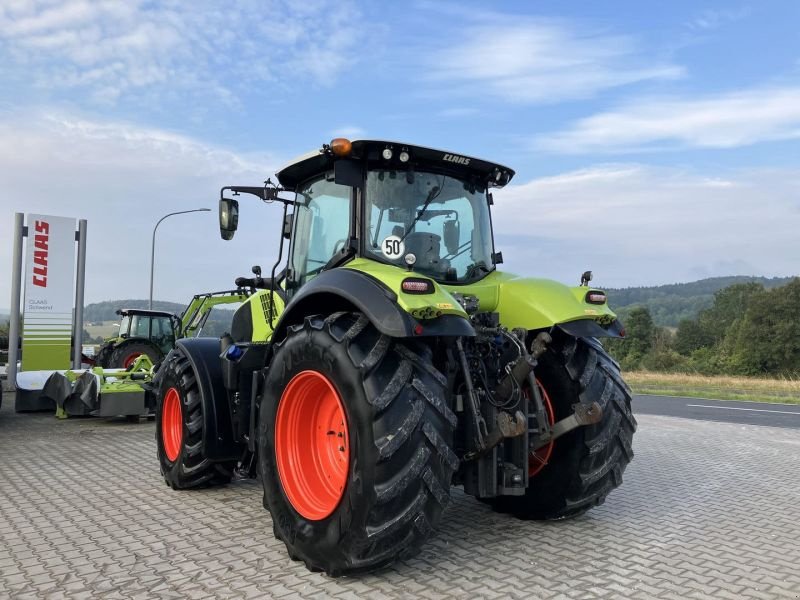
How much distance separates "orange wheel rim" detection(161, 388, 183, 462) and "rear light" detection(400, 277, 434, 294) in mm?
3615

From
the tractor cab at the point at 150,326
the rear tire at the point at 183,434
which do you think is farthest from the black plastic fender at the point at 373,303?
the tractor cab at the point at 150,326

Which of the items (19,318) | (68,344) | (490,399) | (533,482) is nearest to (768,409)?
(533,482)

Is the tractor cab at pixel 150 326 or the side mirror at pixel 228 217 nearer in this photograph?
the side mirror at pixel 228 217

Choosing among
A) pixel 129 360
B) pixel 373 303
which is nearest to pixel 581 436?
pixel 373 303

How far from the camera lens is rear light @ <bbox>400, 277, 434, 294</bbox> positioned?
364 cm

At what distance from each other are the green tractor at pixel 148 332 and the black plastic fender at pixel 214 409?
7993 mm

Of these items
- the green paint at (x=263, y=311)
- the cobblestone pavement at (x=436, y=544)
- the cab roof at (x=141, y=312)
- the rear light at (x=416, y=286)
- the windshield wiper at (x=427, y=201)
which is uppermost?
the windshield wiper at (x=427, y=201)

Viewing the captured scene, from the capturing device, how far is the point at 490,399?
13.5 feet

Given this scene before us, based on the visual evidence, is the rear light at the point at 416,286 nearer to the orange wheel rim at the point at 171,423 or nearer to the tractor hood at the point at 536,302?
the tractor hood at the point at 536,302

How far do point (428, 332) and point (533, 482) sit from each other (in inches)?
78.7

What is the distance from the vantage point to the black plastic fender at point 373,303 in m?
3.54

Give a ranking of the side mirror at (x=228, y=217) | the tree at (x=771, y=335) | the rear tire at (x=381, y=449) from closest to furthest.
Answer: the rear tire at (x=381, y=449), the side mirror at (x=228, y=217), the tree at (x=771, y=335)

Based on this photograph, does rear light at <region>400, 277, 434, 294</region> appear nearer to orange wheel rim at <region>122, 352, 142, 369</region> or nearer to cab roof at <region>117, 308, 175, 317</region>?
orange wheel rim at <region>122, 352, 142, 369</region>

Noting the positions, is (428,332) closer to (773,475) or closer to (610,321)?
(610,321)
